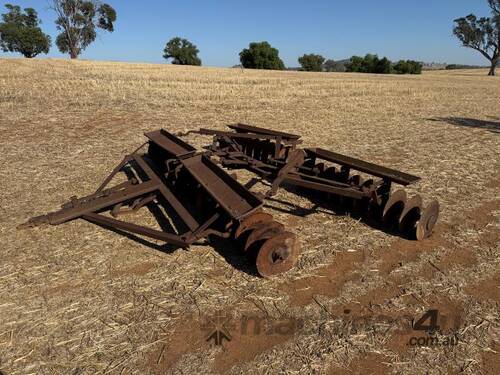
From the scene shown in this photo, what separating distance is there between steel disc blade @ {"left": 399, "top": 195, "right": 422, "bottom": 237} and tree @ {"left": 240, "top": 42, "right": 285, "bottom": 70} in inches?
3024

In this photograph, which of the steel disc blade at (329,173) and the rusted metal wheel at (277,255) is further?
the steel disc blade at (329,173)

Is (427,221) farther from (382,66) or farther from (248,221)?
(382,66)

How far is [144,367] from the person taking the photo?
3316mm

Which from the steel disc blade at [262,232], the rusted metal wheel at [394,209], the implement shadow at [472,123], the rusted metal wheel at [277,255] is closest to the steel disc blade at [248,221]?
the steel disc blade at [262,232]

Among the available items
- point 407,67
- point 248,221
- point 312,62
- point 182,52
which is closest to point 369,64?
point 407,67

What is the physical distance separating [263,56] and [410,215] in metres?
78.5

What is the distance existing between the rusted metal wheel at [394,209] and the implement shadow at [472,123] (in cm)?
917

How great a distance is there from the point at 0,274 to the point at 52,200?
2.33m

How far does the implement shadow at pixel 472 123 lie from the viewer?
13416 millimetres

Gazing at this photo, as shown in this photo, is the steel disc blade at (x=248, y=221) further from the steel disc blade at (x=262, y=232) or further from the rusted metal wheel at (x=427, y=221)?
the rusted metal wheel at (x=427, y=221)

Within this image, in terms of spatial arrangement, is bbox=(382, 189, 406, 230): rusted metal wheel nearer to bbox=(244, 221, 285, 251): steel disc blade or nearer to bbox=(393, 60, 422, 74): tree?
bbox=(244, 221, 285, 251): steel disc blade

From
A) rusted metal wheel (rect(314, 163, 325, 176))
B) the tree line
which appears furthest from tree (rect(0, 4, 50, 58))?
rusted metal wheel (rect(314, 163, 325, 176))

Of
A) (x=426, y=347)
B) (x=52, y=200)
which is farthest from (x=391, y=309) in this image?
(x=52, y=200)

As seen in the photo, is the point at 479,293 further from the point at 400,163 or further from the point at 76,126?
the point at 76,126
